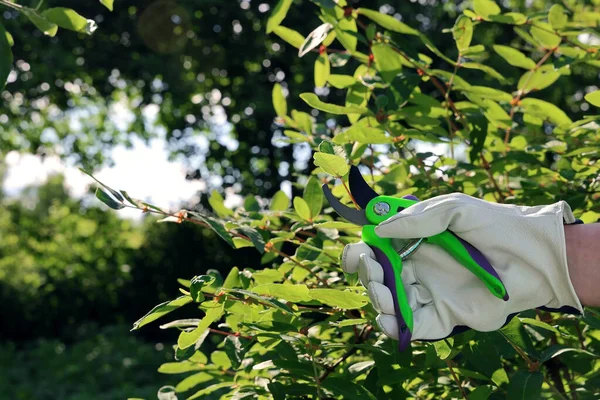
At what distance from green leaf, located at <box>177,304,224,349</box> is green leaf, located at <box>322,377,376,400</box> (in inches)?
12.1

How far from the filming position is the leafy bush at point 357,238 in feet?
4.77

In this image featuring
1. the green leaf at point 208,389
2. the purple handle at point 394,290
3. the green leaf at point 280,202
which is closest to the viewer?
the purple handle at point 394,290

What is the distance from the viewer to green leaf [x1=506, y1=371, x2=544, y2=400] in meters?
1.46

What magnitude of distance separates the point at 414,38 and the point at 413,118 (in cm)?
625

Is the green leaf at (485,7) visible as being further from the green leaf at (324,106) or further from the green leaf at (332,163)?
the green leaf at (332,163)

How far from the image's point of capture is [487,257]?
1.25 meters

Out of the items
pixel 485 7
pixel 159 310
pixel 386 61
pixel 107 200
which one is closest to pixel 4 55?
pixel 107 200

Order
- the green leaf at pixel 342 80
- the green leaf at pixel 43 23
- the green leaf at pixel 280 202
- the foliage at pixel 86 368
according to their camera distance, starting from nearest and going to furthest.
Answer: the green leaf at pixel 43 23 → the green leaf at pixel 342 80 → the green leaf at pixel 280 202 → the foliage at pixel 86 368

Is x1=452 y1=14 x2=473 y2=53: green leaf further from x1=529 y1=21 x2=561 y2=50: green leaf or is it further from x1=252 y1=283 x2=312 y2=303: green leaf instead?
x1=252 y1=283 x2=312 y2=303: green leaf

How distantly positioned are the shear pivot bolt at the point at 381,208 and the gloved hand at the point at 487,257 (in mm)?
68

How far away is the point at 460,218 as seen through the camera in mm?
1207

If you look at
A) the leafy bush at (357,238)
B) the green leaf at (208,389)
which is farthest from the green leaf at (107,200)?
the green leaf at (208,389)

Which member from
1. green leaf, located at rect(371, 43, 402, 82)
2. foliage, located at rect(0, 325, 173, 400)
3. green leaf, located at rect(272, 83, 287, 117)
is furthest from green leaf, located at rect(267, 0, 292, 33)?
foliage, located at rect(0, 325, 173, 400)

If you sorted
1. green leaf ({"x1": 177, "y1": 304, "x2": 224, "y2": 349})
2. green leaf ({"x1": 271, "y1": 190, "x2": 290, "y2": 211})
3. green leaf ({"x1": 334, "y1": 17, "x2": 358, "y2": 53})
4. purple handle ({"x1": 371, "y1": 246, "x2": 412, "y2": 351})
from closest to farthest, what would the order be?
purple handle ({"x1": 371, "y1": 246, "x2": 412, "y2": 351}) → green leaf ({"x1": 177, "y1": 304, "x2": 224, "y2": 349}) → green leaf ({"x1": 334, "y1": 17, "x2": 358, "y2": 53}) → green leaf ({"x1": 271, "y1": 190, "x2": 290, "y2": 211})
